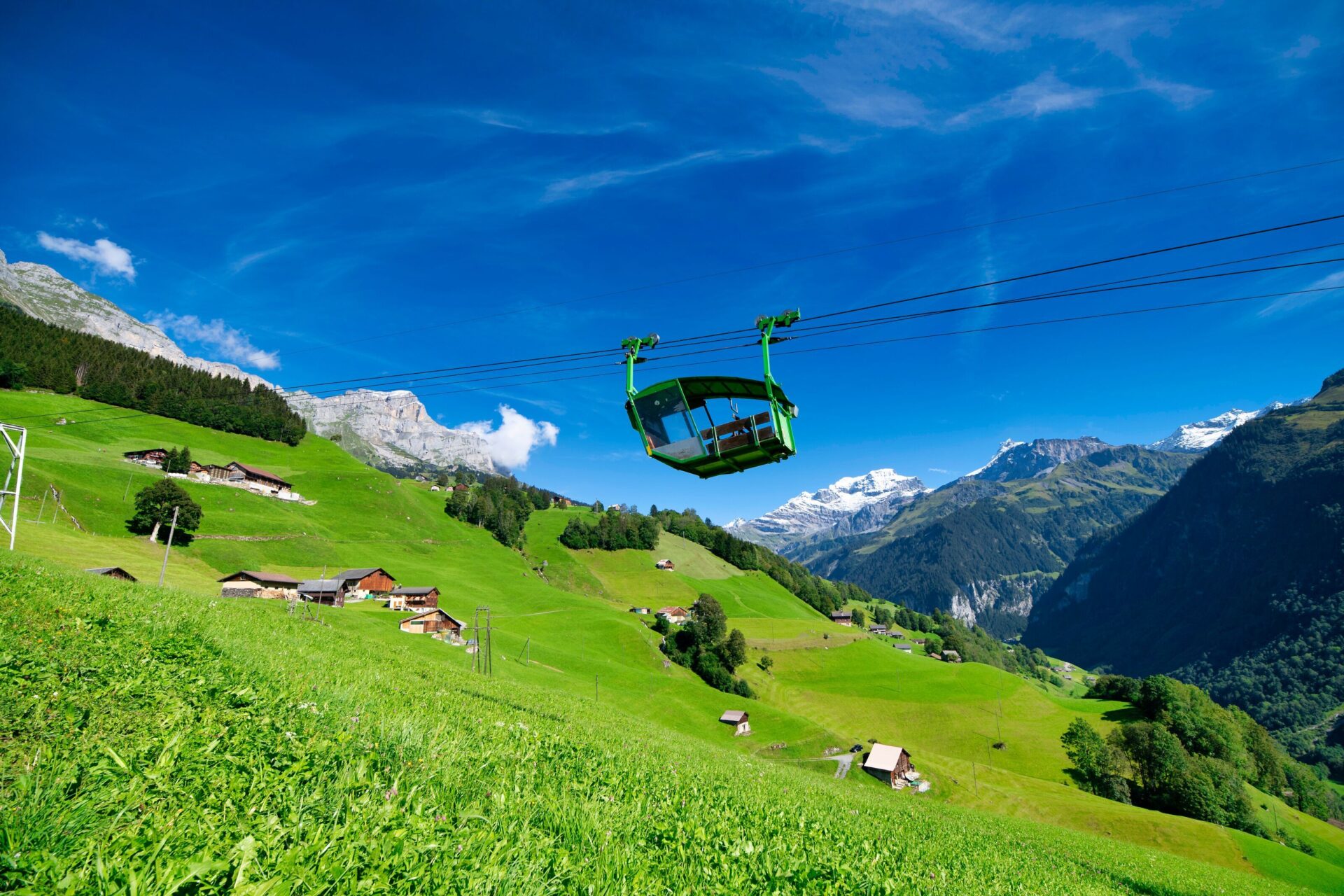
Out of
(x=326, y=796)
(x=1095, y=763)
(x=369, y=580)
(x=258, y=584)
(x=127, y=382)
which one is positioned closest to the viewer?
(x=326, y=796)

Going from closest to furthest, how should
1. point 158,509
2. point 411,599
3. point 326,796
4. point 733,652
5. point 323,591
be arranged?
point 326,796
point 158,509
point 323,591
point 411,599
point 733,652

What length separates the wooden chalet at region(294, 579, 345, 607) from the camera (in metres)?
80.9

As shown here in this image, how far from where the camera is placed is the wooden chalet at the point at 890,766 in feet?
221

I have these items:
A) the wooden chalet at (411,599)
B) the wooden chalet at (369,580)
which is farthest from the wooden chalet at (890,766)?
the wooden chalet at (369,580)

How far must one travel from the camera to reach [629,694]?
7094cm

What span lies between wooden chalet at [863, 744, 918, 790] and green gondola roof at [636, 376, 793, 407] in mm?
64793

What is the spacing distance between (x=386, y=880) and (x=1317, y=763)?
284 m

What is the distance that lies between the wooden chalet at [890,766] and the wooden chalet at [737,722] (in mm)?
14832

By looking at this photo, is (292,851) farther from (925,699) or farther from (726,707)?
(925,699)

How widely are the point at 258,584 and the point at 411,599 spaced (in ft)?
70.1

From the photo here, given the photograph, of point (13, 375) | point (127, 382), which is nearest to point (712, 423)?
point (13, 375)

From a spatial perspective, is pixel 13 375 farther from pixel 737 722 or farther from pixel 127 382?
pixel 737 722

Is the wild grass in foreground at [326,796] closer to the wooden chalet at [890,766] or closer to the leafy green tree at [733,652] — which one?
the wooden chalet at [890,766]

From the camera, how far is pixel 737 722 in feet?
242
